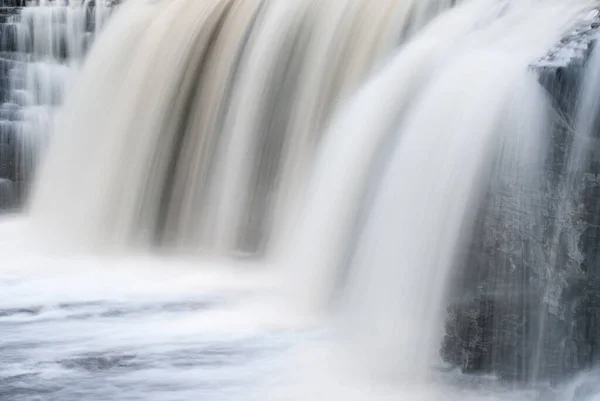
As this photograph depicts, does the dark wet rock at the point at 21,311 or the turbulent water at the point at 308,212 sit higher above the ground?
the turbulent water at the point at 308,212

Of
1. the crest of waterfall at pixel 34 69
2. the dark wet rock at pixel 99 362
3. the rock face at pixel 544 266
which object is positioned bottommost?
the dark wet rock at pixel 99 362

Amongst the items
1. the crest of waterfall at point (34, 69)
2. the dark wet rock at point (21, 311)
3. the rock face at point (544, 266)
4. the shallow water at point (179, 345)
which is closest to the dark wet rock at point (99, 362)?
the shallow water at point (179, 345)

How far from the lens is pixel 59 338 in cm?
455

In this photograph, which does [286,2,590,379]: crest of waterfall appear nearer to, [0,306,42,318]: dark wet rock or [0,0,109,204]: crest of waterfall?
[0,306,42,318]: dark wet rock

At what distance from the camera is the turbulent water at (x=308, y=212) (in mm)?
3541

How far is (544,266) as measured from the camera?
3.48 m

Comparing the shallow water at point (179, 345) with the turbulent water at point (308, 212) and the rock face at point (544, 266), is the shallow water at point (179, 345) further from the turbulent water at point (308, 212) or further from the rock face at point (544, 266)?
the rock face at point (544, 266)

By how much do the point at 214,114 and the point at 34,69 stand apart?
280 cm

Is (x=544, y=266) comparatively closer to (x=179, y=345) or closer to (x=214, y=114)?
(x=179, y=345)

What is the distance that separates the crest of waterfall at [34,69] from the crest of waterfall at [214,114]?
0.88m

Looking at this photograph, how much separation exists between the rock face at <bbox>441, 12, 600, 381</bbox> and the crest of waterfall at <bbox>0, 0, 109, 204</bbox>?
5384mm

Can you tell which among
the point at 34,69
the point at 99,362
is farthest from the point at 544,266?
the point at 34,69

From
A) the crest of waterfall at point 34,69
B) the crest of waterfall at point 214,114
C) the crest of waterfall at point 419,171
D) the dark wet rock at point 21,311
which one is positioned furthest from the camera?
the crest of waterfall at point 34,69

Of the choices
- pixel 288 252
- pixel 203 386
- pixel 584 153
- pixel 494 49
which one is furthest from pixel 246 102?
pixel 584 153
